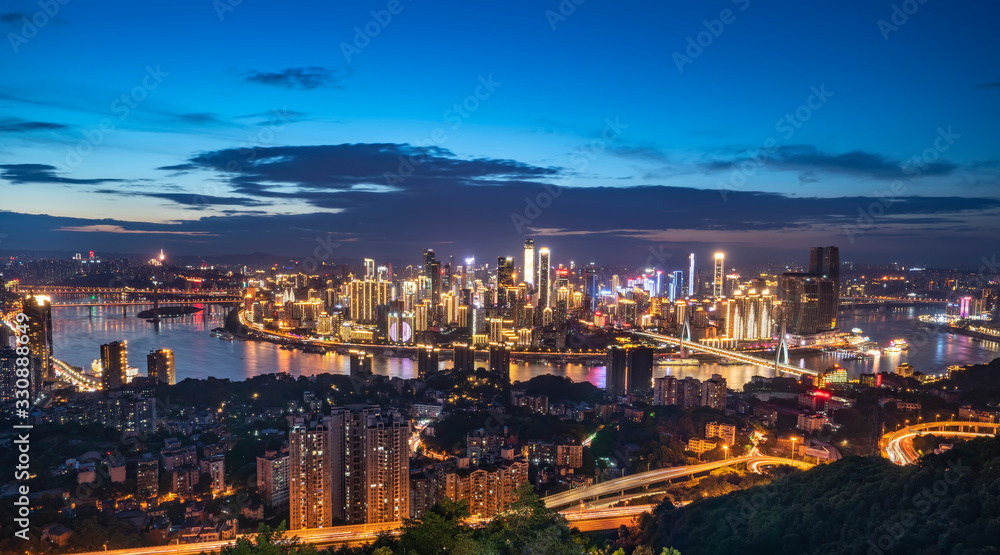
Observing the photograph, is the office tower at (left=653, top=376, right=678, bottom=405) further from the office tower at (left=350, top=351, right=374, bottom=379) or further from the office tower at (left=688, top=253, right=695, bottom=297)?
the office tower at (left=688, top=253, right=695, bottom=297)

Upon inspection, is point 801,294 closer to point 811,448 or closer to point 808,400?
point 808,400

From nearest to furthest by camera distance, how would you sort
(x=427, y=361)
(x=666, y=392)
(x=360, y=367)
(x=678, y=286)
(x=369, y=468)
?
(x=369, y=468) → (x=666, y=392) → (x=360, y=367) → (x=427, y=361) → (x=678, y=286)

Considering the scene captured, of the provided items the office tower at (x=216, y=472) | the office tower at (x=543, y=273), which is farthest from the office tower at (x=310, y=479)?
the office tower at (x=543, y=273)

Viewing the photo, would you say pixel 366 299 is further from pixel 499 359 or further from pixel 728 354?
pixel 728 354

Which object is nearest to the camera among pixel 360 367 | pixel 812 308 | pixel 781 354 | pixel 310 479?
pixel 310 479

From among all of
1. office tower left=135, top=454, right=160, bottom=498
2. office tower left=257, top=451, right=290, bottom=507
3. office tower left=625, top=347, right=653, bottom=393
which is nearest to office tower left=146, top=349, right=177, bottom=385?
office tower left=135, top=454, right=160, bottom=498

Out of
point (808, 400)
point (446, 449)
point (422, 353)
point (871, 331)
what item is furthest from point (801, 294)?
point (446, 449)

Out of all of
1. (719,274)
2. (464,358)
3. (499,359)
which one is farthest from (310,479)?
(719,274)
